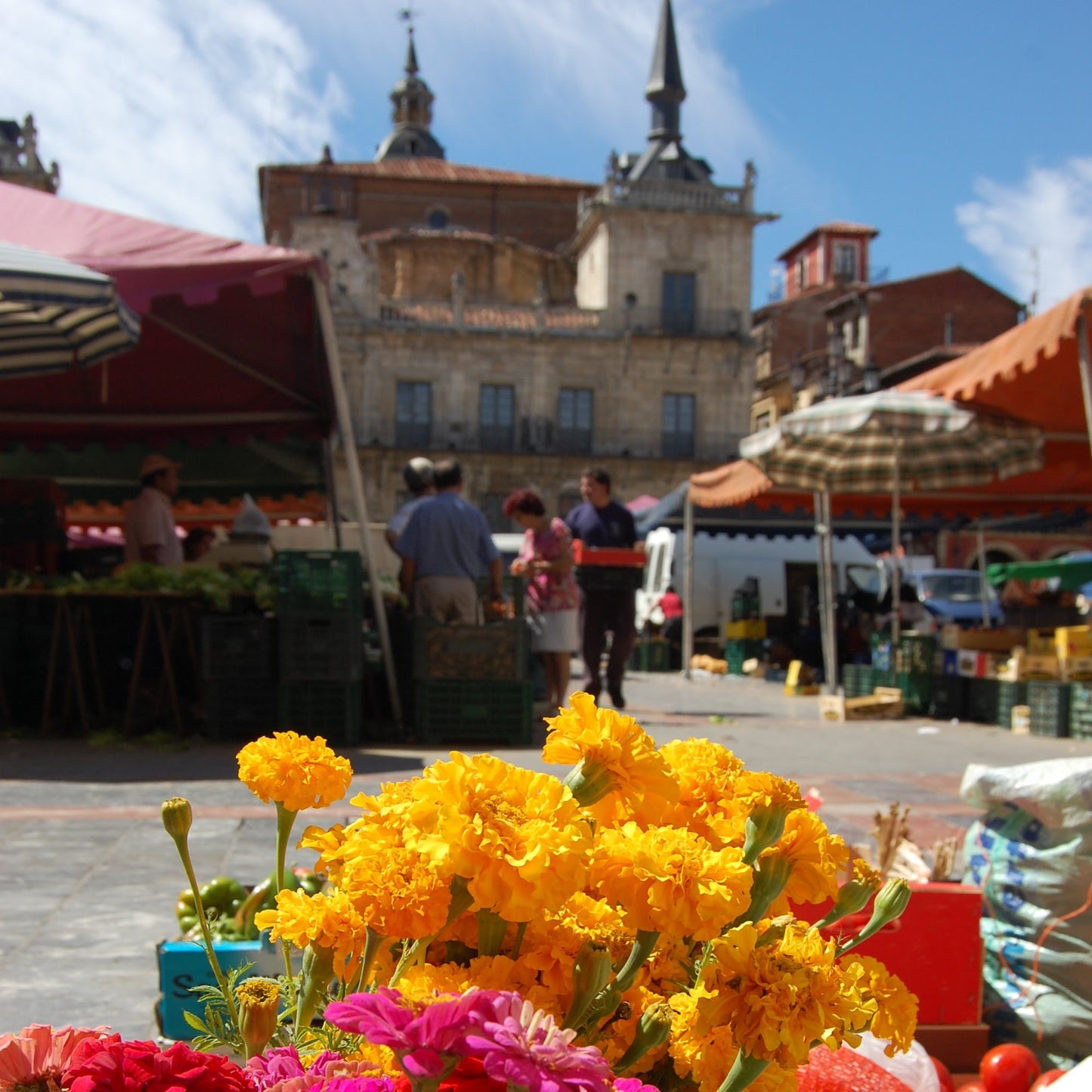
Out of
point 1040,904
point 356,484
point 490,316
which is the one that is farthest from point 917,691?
point 490,316

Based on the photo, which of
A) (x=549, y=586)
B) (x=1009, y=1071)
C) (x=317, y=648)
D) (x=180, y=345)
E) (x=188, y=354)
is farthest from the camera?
(x=188, y=354)

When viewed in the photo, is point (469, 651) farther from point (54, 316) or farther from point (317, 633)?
point (54, 316)

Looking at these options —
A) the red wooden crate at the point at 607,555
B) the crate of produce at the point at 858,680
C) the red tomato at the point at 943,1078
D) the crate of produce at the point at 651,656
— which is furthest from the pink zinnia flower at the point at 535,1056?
the crate of produce at the point at 651,656

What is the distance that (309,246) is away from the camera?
5006cm

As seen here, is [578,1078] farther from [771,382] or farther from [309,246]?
[771,382]

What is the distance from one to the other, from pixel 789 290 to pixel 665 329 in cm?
2442

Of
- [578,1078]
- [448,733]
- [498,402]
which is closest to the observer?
[578,1078]

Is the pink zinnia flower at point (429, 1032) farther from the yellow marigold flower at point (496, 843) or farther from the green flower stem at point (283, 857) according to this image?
the green flower stem at point (283, 857)

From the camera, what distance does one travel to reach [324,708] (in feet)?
24.7

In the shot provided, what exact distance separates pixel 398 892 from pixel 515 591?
7.57m

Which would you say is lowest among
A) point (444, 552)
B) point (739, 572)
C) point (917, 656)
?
point (917, 656)

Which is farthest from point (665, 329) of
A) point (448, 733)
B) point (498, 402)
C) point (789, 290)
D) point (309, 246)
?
point (448, 733)

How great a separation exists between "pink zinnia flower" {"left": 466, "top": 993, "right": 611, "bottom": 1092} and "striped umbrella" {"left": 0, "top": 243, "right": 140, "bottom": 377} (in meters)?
5.85

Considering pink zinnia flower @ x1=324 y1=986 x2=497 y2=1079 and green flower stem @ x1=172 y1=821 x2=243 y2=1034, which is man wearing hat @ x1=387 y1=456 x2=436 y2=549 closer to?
green flower stem @ x1=172 y1=821 x2=243 y2=1034
